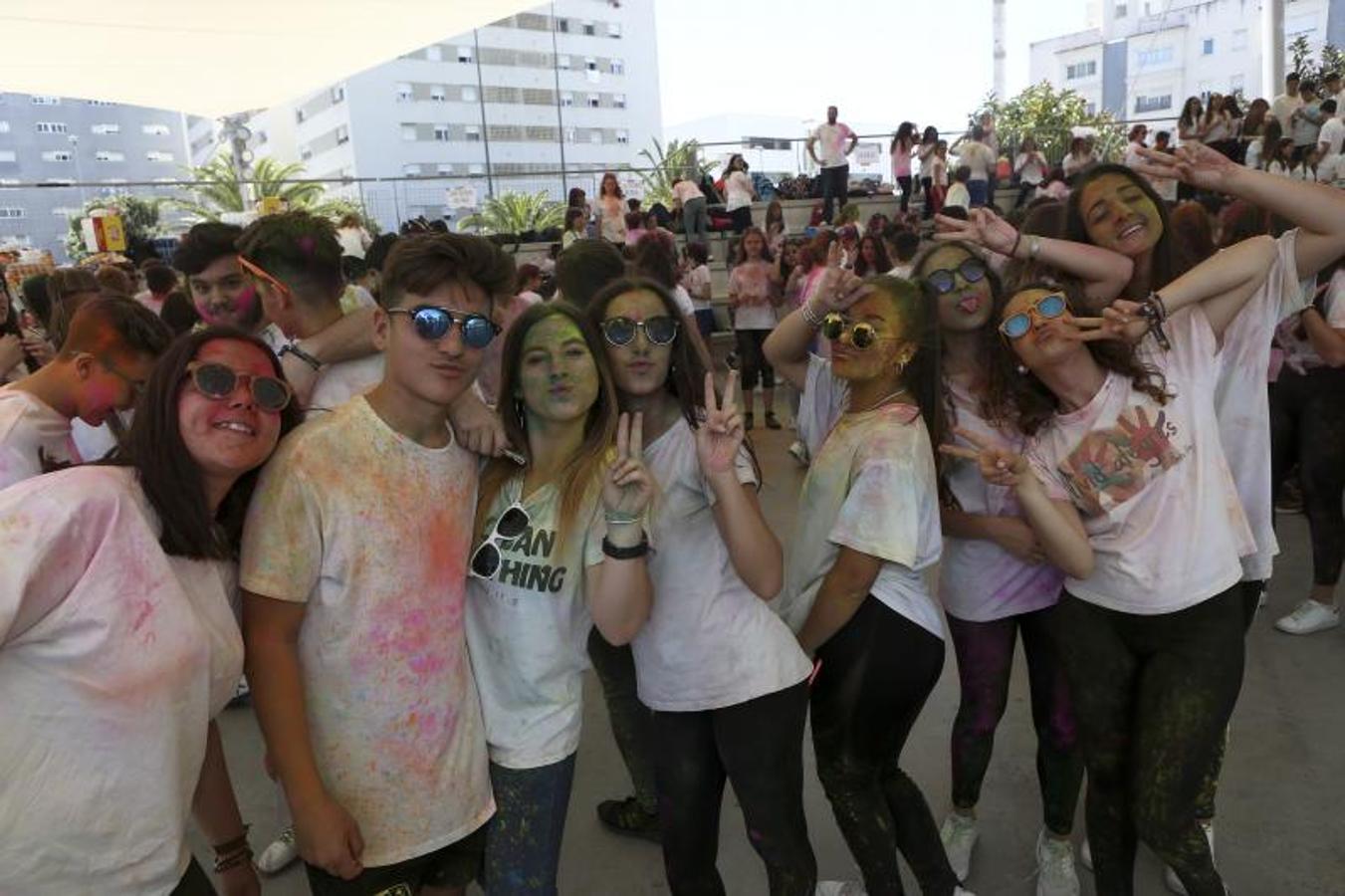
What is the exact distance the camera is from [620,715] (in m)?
2.71

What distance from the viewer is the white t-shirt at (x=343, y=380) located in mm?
2283

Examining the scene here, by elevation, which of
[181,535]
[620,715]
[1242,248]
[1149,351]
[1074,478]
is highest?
[1242,248]

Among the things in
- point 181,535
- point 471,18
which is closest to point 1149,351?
point 181,535

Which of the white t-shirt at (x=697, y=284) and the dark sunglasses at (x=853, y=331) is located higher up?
the white t-shirt at (x=697, y=284)

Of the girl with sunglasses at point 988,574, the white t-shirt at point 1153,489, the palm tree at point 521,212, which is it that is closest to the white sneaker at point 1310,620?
the girl with sunglasses at point 988,574

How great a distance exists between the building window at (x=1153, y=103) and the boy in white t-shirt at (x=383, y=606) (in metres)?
69.9

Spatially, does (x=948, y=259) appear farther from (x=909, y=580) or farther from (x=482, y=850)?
(x=482, y=850)

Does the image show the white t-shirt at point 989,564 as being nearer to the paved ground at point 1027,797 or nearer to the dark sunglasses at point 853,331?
the dark sunglasses at point 853,331

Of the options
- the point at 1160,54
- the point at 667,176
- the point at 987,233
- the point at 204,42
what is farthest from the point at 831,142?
the point at 1160,54

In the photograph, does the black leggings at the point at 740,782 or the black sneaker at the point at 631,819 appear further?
the black sneaker at the point at 631,819

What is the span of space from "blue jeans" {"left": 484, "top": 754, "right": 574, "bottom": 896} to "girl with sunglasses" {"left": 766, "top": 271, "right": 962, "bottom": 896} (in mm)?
685

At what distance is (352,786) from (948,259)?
1873 mm

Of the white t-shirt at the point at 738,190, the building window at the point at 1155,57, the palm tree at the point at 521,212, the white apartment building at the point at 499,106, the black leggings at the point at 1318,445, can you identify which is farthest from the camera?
the white apartment building at the point at 499,106

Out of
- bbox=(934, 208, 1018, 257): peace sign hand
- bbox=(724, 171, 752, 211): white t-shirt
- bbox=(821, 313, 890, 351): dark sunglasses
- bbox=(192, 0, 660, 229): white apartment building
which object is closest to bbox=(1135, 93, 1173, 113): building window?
bbox=(192, 0, 660, 229): white apartment building
